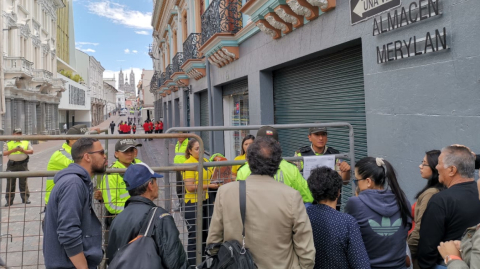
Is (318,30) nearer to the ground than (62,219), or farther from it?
farther from it

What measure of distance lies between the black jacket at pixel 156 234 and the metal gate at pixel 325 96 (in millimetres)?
4201

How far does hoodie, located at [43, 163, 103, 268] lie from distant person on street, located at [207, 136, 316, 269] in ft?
3.35

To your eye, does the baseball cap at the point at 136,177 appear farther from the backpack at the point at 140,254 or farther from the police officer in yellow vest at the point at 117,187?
the police officer in yellow vest at the point at 117,187

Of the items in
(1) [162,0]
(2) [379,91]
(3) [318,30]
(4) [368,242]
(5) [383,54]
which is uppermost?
(1) [162,0]

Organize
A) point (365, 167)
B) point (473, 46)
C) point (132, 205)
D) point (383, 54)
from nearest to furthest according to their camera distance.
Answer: point (132, 205), point (365, 167), point (473, 46), point (383, 54)

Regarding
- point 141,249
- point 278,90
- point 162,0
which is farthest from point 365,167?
point 162,0

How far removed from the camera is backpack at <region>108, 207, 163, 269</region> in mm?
2156

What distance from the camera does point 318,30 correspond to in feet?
20.6

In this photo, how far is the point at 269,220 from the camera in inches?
91.4

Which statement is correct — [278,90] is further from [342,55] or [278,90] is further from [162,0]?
[162,0]

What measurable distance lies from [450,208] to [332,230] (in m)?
0.88

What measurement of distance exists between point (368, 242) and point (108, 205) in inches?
104

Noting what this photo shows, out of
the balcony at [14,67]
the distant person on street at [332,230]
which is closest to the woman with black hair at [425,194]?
the distant person on street at [332,230]

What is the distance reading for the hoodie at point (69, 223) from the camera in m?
2.51
